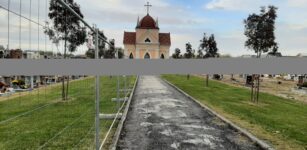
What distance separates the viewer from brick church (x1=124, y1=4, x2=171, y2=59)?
76.2m

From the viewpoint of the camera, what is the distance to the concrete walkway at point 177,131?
7834mm

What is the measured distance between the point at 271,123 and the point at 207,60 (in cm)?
973

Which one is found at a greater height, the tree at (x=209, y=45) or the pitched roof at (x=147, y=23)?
the pitched roof at (x=147, y=23)

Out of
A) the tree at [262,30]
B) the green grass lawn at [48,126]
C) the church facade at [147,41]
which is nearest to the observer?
the green grass lawn at [48,126]

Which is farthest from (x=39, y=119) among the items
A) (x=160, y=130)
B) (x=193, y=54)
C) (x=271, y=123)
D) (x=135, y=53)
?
(x=135, y=53)

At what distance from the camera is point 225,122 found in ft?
35.4

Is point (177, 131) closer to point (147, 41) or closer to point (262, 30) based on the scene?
point (262, 30)

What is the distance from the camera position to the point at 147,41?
76750mm

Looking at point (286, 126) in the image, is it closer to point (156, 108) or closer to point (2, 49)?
point (156, 108)

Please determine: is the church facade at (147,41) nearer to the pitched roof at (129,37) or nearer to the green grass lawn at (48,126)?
the pitched roof at (129,37)

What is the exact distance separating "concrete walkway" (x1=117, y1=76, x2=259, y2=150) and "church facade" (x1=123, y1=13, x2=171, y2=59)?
61950 mm

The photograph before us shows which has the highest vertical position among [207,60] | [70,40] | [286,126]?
[70,40]

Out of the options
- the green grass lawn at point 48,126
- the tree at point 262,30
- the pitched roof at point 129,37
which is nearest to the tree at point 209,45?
the tree at point 262,30

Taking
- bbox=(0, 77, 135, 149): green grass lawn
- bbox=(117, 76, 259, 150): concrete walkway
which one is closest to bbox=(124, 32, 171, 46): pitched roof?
bbox=(0, 77, 135, 149): green grass lawn
